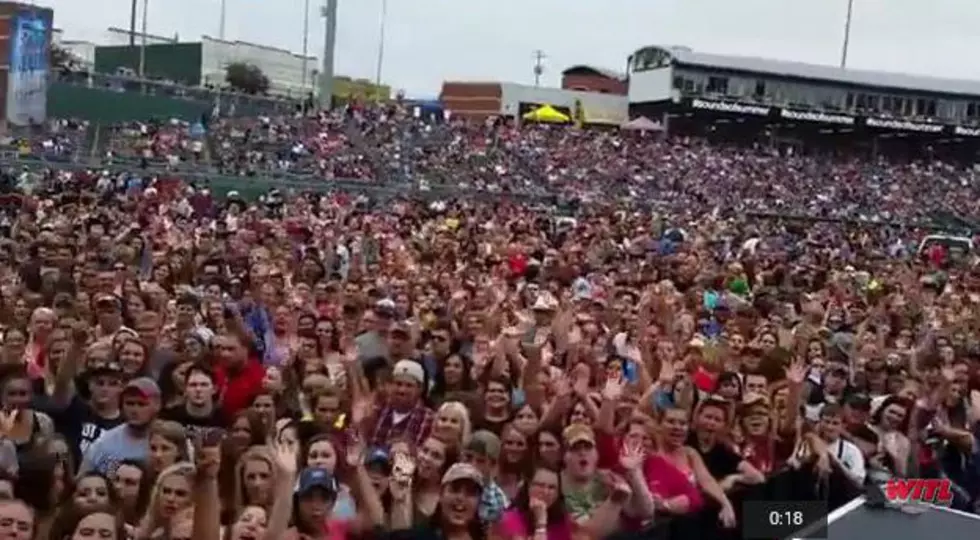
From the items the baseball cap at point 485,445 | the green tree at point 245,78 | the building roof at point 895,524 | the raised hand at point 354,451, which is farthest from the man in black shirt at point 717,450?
the green tree at point 245,78

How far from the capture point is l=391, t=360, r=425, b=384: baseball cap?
661 centimetres

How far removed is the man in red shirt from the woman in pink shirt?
1810 millimetres

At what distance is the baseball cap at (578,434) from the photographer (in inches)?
218

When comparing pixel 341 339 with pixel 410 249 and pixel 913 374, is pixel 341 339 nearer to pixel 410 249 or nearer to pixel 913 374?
pixel 913 374

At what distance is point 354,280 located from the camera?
1121 centimetres

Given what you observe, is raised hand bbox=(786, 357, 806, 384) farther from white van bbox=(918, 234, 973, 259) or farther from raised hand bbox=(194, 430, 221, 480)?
white van bbox=(918, 234, 973, 259)

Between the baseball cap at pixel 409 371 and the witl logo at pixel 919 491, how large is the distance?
228 cm

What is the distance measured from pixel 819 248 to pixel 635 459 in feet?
60.8

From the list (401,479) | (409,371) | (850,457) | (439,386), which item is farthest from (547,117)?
(401,479)

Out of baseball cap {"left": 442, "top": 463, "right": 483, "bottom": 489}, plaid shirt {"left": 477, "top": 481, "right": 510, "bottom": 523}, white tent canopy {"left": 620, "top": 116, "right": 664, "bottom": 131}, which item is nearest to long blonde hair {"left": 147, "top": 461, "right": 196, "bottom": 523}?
baseball cap {"left": 442, "top": 463, "right": 483, "bottom": 489}

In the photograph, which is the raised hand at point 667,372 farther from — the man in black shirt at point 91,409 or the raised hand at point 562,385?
the man in black shirt at point 91,409

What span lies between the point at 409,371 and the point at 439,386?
0.77 meters

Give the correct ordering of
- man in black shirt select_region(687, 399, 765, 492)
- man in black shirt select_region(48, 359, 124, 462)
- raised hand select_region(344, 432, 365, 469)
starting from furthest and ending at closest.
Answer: man in black shirt select_region(48, 359, 124, 462) → man in black shirt select_region(687, 399, 765, 492) → raised hand select_region(344, 432, 365, 469)

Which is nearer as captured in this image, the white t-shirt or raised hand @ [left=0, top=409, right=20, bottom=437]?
raised hand @ [left=0, top=409, right=20, bottom=437]
